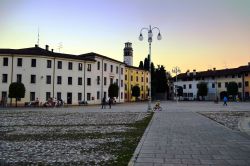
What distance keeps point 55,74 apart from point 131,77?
36863mm

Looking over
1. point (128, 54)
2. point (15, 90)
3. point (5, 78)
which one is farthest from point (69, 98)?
point (128, 54)

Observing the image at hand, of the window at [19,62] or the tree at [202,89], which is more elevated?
the window at [19,62]

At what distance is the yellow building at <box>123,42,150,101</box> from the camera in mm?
91444

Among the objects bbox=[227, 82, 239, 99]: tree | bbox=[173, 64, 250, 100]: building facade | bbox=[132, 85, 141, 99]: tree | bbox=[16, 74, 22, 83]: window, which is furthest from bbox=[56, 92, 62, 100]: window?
bbox=[173, 64, 250, 100]: building facade

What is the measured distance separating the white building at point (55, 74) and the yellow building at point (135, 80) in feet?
62.2

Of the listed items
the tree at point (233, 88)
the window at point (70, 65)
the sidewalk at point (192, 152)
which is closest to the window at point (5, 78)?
the window at point (70, 65)

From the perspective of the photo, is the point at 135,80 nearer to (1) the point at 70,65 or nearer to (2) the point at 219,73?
(2) the point at 219,73

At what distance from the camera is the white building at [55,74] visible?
184 ft

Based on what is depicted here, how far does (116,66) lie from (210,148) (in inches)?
2691

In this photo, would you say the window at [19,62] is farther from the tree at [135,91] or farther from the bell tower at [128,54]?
the bell tower at [128,54]

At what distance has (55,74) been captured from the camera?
198 ft

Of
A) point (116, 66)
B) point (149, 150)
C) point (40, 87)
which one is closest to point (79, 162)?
point (149, 150)

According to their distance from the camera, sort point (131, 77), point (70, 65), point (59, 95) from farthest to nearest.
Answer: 1. point (131, 77)
2. point (70, 65)
3. point (59, 95)

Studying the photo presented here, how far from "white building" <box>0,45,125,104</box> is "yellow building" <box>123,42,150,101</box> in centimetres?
1917
